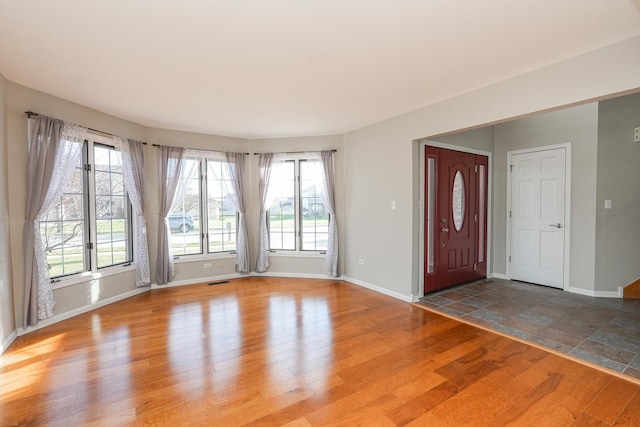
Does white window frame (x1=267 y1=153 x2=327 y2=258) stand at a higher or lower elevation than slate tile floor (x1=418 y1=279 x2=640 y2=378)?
higher

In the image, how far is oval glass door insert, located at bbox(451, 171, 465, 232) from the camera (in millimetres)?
4824

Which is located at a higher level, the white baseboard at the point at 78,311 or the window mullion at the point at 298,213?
the window mullion at the point at 298,213

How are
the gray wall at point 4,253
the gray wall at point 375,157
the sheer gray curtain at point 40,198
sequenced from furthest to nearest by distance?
the sheer gray curtain at point 40,198, the gray wall at point 4,253, the gray wall at point 375,157

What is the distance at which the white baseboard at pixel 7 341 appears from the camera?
9.25 feet

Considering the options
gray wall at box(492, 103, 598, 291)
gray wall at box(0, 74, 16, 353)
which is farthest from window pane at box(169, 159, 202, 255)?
gray wall at box(492, 103, 598, 291)

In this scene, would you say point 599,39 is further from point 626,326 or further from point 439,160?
point 626,326

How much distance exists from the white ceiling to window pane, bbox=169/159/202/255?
5.33 feet

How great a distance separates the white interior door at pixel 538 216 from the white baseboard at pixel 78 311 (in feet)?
20.8

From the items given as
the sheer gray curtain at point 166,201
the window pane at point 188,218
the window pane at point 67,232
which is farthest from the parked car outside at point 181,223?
the window pane at point 67,232

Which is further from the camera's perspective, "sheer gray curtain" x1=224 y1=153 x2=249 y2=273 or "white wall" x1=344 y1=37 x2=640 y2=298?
"sheer gray curtain" x1=224 y1=153 x2=249 y2=273

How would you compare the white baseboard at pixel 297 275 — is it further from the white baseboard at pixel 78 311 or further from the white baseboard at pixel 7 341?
the white baseboard at pixel 7 341

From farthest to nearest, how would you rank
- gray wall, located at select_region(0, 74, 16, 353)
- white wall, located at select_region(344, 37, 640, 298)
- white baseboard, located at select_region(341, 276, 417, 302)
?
1. white baseboard, located at select_region(341, 276, 417, 302)
2. gray wall, located at select_region(0, 74, 16, 353)
3. white wall, located at select_region(344, 37, 640, 298)

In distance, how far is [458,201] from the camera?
491 centimetres

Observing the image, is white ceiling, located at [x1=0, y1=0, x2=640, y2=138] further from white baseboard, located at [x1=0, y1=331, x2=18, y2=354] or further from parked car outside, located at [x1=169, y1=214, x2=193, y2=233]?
white baseboard, located at [x1=0, y1=331, x2=18, y2=354]
